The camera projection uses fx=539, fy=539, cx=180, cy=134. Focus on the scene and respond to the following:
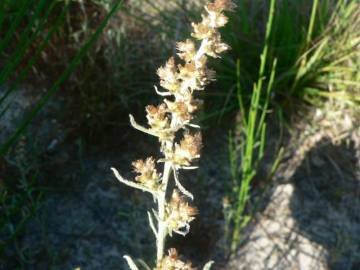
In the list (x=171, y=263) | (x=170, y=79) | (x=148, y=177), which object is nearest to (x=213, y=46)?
(x=170, y=79)

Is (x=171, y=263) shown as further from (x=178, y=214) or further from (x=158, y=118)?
(x=158, y=118)

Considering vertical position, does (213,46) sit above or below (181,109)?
above

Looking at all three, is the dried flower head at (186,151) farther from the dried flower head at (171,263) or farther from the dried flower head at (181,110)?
the dried flower head at (171,263)

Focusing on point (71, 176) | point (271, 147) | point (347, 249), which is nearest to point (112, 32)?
point (71, 176)

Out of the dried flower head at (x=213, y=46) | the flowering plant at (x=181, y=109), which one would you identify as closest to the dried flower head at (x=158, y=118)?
the flowering plant at (x=181, y=109)

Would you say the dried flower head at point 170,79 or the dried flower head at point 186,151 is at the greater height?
the dried flower head at point 170,79

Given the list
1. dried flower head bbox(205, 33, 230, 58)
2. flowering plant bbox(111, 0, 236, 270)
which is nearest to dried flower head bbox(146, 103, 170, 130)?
flowering plant bbox(111, 0, 236, 270)

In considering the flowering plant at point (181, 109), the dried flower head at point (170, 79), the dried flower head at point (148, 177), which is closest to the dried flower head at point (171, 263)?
the flowering plant at point (181, 109)

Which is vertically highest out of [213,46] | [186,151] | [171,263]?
[213,46]

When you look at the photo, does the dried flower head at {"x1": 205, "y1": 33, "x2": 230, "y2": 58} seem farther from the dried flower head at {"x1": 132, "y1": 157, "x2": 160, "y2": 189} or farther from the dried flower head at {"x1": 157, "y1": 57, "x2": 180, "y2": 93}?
the dried flower head at {"x1": 132, "y1": 157, "x2": 160, "y2": 189}

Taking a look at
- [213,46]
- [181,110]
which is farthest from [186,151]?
[213,46]

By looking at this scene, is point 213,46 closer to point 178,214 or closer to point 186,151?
point 186,151

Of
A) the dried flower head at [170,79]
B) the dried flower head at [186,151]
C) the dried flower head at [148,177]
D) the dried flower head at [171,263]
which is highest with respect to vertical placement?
the dried flower head at [170,79]
